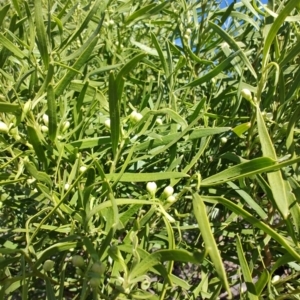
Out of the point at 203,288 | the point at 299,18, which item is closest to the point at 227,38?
the point at 299,18

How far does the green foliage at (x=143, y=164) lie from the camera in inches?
16.3

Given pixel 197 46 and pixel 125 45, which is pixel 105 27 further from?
pixel 197 46

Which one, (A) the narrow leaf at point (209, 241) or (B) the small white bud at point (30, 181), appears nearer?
Answer: (A) the narrow leaf at point (209, 241)

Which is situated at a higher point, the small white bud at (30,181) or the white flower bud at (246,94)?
the white flower bud at (246,94)

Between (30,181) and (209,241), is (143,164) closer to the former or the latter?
(30,181)

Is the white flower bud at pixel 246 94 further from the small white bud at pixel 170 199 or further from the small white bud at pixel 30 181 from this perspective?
the small white bud at pixel 30 181

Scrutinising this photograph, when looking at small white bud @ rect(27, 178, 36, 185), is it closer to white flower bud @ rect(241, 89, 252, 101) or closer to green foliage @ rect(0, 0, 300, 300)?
green foliage @ rect(0, 0, 300, 300)

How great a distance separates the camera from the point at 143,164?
1.97 ft

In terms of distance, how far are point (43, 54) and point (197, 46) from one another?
331 mm

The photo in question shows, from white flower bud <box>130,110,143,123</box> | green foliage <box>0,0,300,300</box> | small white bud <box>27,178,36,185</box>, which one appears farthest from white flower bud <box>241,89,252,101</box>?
small white bud <box>27,178,36,185</box>

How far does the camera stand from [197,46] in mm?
748

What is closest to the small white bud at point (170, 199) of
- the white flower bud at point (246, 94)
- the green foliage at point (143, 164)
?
the green foliage at point (143, 164)

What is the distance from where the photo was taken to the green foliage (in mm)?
413

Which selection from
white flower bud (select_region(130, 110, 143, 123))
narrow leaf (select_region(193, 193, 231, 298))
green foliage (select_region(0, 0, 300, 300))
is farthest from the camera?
white flower bud (select_region(130, 110, 143, 123))
